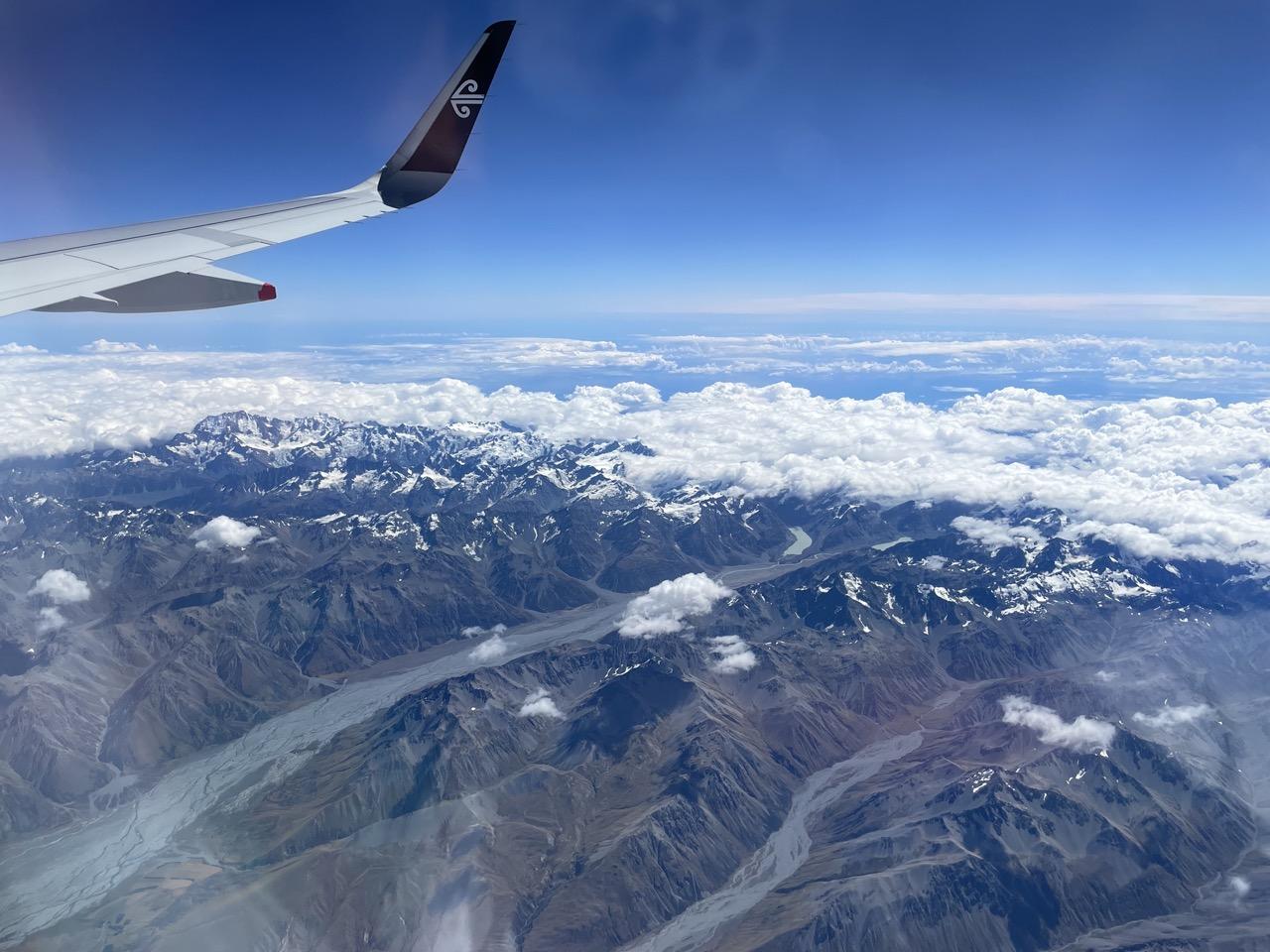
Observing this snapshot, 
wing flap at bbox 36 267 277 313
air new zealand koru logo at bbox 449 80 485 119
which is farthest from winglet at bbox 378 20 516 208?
wing flap at bbox 36 267 277 313

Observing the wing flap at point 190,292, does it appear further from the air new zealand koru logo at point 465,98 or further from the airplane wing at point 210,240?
the air new zealand koru logo at point 465,98

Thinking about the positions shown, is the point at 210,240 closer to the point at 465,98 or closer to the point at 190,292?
the point at 190,292

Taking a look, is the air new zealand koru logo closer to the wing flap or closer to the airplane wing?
the airplane wing

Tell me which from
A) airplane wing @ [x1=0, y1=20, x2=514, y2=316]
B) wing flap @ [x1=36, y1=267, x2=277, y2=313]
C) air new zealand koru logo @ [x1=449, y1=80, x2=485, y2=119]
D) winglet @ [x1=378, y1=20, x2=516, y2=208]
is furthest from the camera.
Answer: air new zealand koru logo @ [x1=449, y1=80, x2=485, y2=119]

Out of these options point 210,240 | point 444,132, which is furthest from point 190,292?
point 444,132

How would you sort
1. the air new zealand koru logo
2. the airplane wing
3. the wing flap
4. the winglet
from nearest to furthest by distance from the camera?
the airplane wing < the wing flap < the winglet < the air new zealand koru logo

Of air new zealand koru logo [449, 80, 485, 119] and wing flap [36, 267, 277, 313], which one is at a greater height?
air new zealand koru logo [449, 80, 485, 119]

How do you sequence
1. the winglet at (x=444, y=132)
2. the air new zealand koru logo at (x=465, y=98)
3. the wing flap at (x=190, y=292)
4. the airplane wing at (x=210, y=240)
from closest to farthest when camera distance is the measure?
the airplane wing at (x=210, y=240)
the wing flap at (x=190, y=292)
the winglet at (x=444, y=132)
the air new zealand koru logo at (x=465, y=98)

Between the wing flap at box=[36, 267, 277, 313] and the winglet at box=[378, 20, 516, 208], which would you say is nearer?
the wing flap at box=[36, 267, 277, 313]

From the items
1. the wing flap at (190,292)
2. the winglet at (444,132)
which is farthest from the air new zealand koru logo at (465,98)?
the wing flap at (190,292)
